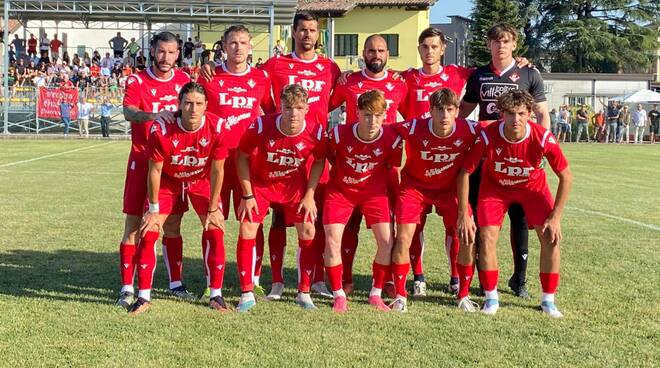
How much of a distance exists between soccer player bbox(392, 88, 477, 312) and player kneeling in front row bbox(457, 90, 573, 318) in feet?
0.48

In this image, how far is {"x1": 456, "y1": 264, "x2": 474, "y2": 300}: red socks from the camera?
545cm

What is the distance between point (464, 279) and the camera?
5.45m

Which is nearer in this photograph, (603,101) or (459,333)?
(459,333)

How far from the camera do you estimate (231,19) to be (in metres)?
31.6

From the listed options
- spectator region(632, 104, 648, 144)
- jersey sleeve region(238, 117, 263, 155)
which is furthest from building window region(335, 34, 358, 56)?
jersey sleeve region(238, 117, 263, 155)

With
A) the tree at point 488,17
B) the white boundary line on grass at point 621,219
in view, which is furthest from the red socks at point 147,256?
the tree at point 488,17

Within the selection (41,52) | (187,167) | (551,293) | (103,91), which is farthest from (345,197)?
(41,52)

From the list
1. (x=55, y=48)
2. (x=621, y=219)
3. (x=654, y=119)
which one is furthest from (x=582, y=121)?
(x=55, y=48)

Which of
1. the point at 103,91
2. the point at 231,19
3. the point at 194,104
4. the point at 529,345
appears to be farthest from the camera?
the point at 231,19

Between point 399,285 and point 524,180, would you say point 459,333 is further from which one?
point 524,180

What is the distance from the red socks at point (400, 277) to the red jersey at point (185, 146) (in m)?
1.58

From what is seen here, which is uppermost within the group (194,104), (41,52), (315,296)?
(41,52)

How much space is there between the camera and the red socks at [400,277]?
538 centimetres

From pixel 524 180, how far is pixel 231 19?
27.9 meters
